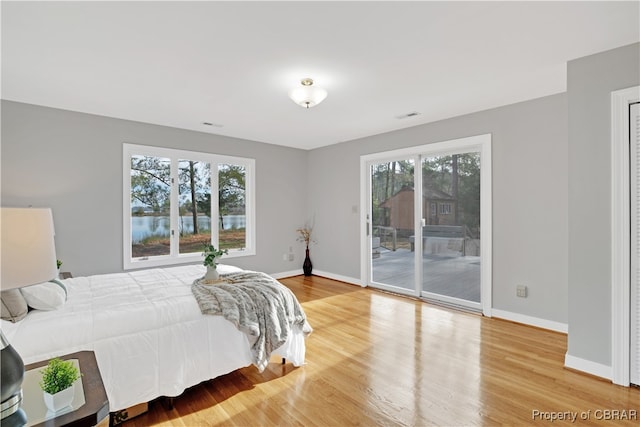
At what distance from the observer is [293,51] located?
2387 millimetres

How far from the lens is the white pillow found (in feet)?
6.29

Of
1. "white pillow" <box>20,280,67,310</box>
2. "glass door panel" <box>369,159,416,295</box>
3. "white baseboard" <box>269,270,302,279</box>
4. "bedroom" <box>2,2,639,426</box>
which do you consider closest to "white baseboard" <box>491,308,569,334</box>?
"bedroom" <box>2,2,639,426</box>

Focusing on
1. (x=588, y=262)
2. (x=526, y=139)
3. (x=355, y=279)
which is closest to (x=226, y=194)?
(x=355, y=279)

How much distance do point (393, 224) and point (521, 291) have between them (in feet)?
6.32

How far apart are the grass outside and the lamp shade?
3.75 m

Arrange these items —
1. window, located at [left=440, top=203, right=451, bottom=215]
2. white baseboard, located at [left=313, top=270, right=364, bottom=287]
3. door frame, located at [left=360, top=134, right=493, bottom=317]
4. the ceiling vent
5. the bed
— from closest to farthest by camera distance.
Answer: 1. the bed
2. door frame, located at [left=360, top=134, right=493, bottom=317]
3. the ceiling vent
4. window, located at [left=440, top=203, right=451, bottom=215]
5. white baseboard, located at [left=313, top=270, right=364, bottom=287]


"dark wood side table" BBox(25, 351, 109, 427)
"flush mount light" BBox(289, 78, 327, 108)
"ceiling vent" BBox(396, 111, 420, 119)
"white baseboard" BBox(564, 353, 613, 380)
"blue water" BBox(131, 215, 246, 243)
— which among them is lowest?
"white baseboard" BBox(564, 353, 613, 380)

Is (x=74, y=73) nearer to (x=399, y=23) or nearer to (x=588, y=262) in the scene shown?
(x=399, y=23)

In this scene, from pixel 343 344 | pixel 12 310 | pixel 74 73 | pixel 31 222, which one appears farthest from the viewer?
pixel 343 344

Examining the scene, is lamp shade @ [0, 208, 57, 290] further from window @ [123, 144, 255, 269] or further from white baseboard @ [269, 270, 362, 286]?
white baseboard @ [269, 270, 362, 286]

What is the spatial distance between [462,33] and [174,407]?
10.6 feet

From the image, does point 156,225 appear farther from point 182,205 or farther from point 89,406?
point 89,406

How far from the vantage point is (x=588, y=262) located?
247cm

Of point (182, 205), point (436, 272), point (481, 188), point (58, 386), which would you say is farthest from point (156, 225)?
point (481, 188)
